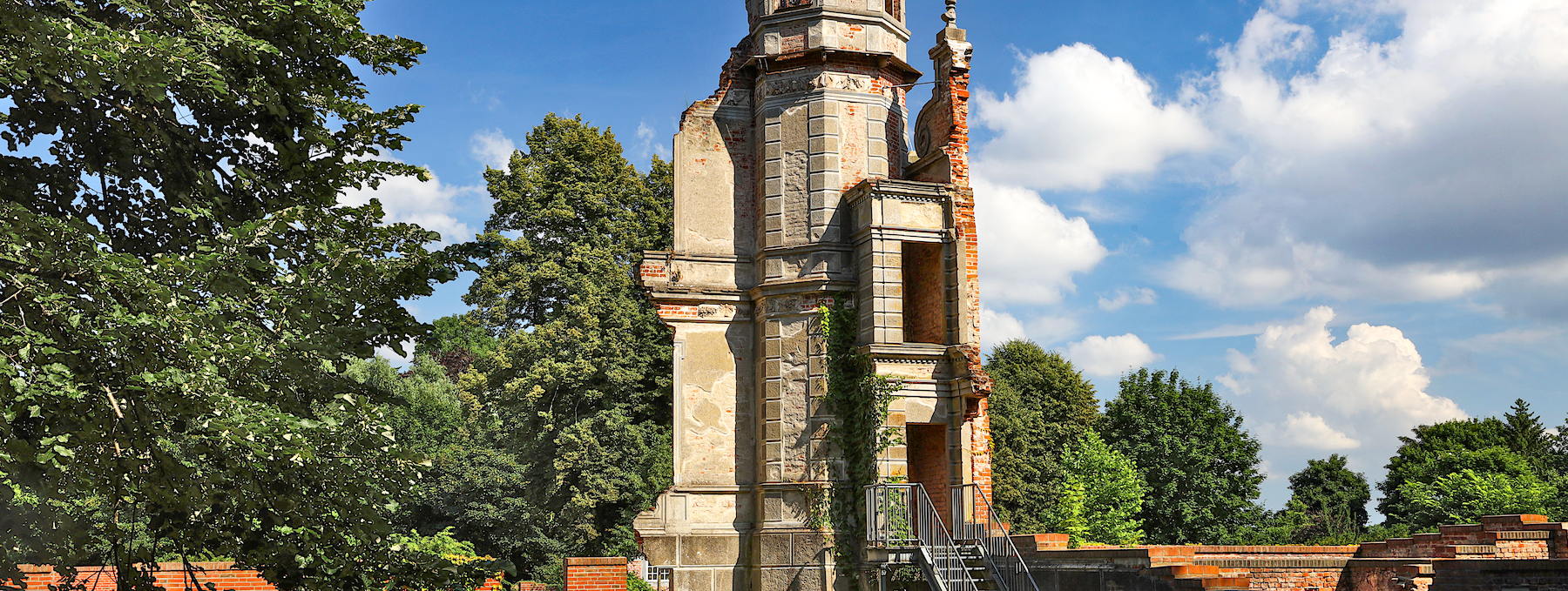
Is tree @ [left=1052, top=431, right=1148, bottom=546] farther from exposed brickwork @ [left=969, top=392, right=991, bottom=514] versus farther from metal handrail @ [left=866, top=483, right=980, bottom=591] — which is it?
metal handrail @ [left=866, top=483, right=980, bottom=591]

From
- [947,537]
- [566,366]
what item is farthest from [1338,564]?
[566,366]

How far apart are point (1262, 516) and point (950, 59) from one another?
2987 cm

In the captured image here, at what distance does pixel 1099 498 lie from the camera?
38.9 m

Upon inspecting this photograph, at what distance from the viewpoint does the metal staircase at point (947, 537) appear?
16.8m

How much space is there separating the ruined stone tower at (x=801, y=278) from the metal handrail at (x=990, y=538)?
0.33 meters

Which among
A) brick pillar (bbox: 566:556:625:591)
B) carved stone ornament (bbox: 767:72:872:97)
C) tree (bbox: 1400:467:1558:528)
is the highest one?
carved stone ornament (bbox: 767:72:872:97)

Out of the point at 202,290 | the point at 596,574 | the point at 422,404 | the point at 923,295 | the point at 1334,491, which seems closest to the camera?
the point at 202,290

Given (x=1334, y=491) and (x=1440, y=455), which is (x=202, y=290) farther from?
(x=1334, y=491)

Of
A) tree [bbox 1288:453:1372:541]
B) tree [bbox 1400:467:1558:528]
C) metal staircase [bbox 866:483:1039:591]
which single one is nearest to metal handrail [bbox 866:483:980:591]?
metal staircase [bbox 866:483:1039:591]

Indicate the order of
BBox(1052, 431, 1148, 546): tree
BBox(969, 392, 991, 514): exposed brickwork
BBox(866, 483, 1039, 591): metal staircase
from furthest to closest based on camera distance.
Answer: BBox(1052, 431, 1148, 546): tree → BBox(969, 392, 991, 514): exposed brickwork → BBox(866, 483, 1039, 591): metal staircase

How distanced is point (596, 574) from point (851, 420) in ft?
15.7

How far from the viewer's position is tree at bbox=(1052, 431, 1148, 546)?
38250mm

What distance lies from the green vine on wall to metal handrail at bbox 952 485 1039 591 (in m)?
1.41

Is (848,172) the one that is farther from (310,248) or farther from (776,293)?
(310,248)
